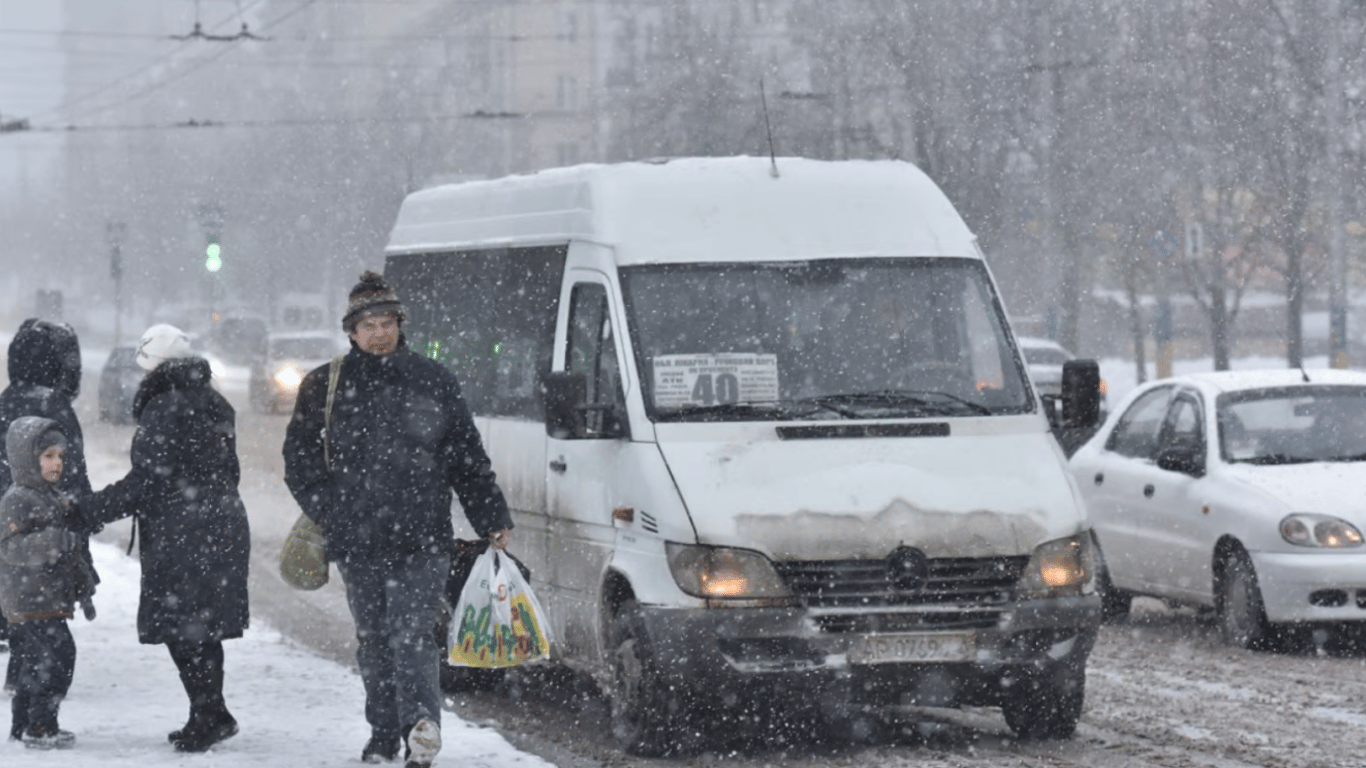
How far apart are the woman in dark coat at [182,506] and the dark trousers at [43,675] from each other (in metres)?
0.50

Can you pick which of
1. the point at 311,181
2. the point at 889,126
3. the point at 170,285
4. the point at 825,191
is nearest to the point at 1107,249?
the point at 889,126

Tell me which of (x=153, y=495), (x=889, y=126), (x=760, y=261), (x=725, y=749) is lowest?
(x=725, y=749)

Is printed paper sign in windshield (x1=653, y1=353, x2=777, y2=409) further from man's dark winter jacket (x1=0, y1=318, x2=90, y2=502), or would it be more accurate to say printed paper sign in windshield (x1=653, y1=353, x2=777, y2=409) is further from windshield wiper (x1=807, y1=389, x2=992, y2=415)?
man's dark winter jacket (x1=0, y1=318, x2=90, y2=502)

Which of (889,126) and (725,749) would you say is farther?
(889,126)

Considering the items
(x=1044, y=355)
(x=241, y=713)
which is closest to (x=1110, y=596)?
(x=241, y=713)

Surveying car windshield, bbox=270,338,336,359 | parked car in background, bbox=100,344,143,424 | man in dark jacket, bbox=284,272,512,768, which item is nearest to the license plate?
man in dark jacket, bbox=284,272,512,768

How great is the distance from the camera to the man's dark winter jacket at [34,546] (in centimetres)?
881

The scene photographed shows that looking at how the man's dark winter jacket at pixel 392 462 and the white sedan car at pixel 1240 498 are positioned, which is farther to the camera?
the white sedan car at pixel 1240 498

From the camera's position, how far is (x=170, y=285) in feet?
314

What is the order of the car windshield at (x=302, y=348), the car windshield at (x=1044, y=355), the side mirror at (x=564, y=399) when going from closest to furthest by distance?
the side mirror at (x=564, y=399), the car windshield at (x=1044, y=355), the car windshield at (x=302, y=348)

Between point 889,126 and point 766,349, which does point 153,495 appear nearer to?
point 766,349

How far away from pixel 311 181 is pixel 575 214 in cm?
6755

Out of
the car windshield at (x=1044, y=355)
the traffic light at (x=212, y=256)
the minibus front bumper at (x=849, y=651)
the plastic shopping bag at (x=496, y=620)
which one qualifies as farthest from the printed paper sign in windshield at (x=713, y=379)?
the traffic light at (x=212, y=256)

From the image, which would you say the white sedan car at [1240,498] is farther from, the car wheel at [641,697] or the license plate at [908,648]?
the car wheel at [641,697]
